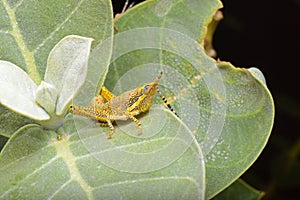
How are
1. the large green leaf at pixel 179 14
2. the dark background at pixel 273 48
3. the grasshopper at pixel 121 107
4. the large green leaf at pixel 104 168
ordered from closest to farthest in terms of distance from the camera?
the large green leaf at pixel 104 168 < the grasshopper at pixel 121 107 < the large green leaf at pixel 179 14 < the dark background at pixel 273 48

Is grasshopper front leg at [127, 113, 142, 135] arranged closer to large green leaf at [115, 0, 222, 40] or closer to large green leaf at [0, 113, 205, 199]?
large green leaf at [0, 113, 205, 199]

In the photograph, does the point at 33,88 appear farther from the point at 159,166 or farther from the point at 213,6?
the point at 213,6

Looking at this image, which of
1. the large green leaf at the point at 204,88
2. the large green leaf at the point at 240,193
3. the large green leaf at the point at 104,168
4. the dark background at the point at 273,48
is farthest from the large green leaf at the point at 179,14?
the dark background at the point at 273,48

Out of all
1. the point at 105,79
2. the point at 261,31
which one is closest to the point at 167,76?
the point at 105,79

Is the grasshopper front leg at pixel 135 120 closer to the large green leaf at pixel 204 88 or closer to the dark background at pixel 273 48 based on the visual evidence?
the large green leaf at pixel 204 88

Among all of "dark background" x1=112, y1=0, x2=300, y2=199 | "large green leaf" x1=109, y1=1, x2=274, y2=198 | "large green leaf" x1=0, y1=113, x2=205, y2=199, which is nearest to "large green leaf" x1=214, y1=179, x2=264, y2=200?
"large green leaf" x1=109, y1=1, x2=274, y2=198
